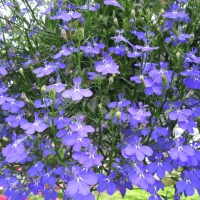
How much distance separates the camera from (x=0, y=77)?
1.00 m

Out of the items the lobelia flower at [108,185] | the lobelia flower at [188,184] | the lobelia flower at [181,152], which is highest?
the lobelia flower at [181,152]

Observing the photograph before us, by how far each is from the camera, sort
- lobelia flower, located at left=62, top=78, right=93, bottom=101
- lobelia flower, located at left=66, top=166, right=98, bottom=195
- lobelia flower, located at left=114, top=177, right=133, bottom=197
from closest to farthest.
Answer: lobelia flower, located at left=66, top=166, right=98, bottom=195
lobelia flower, located at left=62, top=78, right=93, bottom=101
lobelia flower, located at left=114, top=177, right=133, bottom=197

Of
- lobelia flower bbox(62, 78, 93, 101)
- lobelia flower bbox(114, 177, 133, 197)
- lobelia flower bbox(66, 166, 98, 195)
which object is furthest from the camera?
lobelia flower bbox(114, 177, 133, 197)

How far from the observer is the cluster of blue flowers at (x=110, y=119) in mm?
800

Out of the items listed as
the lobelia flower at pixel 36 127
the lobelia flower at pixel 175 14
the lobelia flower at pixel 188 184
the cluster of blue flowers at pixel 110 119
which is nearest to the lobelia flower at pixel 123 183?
the cluster of blue flowers at pixel 110 119

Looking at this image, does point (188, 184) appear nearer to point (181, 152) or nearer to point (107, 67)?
point (181, 152)

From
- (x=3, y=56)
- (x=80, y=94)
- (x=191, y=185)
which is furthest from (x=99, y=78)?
(x=3, y=56)

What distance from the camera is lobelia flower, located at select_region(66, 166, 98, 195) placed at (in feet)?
2.28

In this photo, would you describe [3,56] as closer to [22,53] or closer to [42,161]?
[22,53]

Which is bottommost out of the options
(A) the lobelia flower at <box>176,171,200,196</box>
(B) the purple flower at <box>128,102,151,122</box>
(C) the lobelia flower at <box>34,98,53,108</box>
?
(A) the lobelia flower at <box>176,171,200,196</box>

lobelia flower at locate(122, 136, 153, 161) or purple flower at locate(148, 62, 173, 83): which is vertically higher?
purple flower at locate(148, 62, 173, 83)

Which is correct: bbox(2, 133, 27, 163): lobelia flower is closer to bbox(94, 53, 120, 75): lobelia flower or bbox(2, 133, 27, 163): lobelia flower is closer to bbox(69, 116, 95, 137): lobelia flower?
bbox(69, 116, 95, 137): lobelia flower

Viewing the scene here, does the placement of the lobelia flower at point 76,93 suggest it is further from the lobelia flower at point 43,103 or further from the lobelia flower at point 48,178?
the lobelia flower at point 48,178

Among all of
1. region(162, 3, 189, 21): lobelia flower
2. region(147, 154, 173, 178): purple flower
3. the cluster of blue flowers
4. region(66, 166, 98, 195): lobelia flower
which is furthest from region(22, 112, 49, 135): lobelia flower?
region(162, 3, 189, 21): lobelia flower
